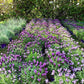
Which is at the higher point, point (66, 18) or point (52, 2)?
point (52, 2)

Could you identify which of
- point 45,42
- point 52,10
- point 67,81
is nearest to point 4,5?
point 52,10

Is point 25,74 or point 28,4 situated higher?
point 28,4

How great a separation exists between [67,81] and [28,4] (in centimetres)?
1044

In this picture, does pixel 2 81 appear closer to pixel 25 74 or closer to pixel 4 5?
pixel 25 74

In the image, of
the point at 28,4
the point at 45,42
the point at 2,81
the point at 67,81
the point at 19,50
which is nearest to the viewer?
the point at 67,81

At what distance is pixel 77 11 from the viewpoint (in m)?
10.1

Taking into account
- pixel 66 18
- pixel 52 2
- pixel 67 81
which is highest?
pixel 52 2

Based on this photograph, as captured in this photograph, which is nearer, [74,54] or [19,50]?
[74,54]

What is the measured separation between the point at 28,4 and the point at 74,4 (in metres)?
4.05

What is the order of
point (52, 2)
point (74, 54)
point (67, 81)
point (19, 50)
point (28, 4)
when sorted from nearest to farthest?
1. point (67, 81)
2. point (74, 54)
3. point (19, 50)
4. point (52, 2)
5. point (28, 4)

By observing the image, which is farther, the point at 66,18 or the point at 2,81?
the point at 66,18

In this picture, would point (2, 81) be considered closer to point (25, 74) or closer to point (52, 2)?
point (25, 74)

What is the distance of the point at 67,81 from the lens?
6.56ft

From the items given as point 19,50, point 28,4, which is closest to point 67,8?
point 28,4
